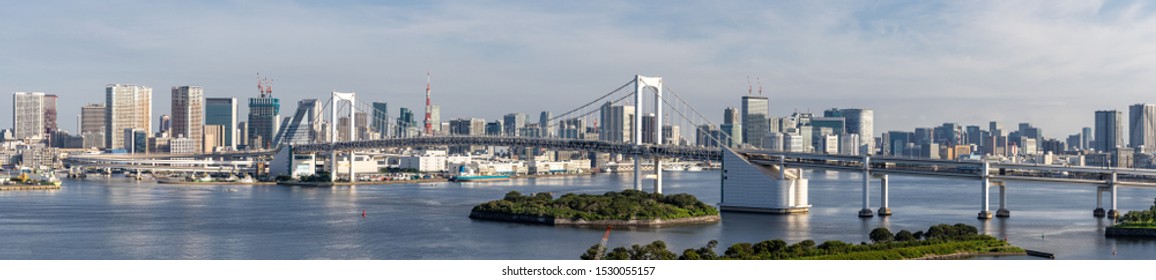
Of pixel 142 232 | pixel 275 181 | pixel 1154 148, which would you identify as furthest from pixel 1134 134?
pixel 142 232

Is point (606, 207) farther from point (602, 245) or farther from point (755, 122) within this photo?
point (755, 122)

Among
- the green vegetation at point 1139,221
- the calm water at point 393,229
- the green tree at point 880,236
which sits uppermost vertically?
the green vegetation at point 1139,221

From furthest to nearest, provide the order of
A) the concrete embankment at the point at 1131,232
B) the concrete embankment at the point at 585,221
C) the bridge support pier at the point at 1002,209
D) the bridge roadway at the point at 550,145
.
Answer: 1. the bridge roadway at the point at 550,145
2. the bridge support pier at the point at 1002,209
3. the concrete embankment at the point at 585,221
4. the concrete embankment at the point at 1131,232

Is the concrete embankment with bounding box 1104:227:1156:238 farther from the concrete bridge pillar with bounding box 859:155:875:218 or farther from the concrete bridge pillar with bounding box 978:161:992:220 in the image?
the concrete bridge pillar with bounding box 859:155:875:218

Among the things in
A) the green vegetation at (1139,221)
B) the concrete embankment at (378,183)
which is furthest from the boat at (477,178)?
the green vegetation at (1139,221)

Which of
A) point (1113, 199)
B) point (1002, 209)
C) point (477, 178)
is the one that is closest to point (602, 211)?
point (1002, 209)

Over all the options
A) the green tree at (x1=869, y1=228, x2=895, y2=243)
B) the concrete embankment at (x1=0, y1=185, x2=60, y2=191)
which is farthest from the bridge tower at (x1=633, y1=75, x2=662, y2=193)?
the concrete embankment at (x1=0, y1=185, x2=60, y2=191)

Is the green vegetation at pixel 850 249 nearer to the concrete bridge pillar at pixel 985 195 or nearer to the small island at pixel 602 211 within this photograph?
the small island at pixel 602 211
